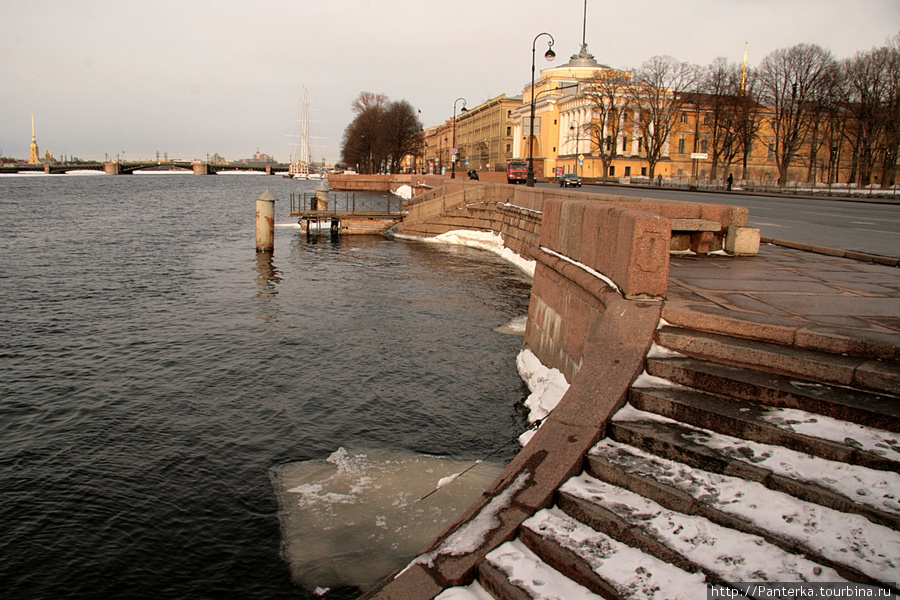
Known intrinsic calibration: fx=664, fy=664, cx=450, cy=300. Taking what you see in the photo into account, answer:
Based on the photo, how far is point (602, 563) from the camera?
12.0 ft

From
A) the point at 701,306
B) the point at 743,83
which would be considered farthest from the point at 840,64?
the point at 701,306

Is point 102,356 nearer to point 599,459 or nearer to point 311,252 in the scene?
point 599,459

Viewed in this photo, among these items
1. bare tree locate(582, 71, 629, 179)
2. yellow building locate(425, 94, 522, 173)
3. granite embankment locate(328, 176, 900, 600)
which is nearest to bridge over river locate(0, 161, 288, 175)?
yellow building locate(425, 94, 522, 173)

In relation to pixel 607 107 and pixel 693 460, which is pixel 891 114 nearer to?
pixel 607 107

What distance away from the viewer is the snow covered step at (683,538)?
3.28 meters

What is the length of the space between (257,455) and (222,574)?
232 cm

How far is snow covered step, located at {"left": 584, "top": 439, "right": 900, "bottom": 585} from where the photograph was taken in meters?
3.17

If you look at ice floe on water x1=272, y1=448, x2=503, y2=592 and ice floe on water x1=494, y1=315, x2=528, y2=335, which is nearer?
ice floe on water x1=272, y1=448, x2=503, y2=592

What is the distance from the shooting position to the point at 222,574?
5430mm

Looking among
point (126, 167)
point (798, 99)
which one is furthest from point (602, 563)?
point (126, 167)

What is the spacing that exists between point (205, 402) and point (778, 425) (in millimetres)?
7682

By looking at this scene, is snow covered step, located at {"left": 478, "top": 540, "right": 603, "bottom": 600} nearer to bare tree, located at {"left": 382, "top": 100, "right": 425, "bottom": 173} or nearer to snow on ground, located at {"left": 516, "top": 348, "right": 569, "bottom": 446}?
snow on ground, located at {"left": 516, "top": 348, "right": 569, "bottom": 446}

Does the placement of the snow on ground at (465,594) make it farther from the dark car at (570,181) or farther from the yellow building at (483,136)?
the yellow building at (483,136)

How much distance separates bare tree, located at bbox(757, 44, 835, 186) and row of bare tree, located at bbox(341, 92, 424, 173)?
2212 inches
